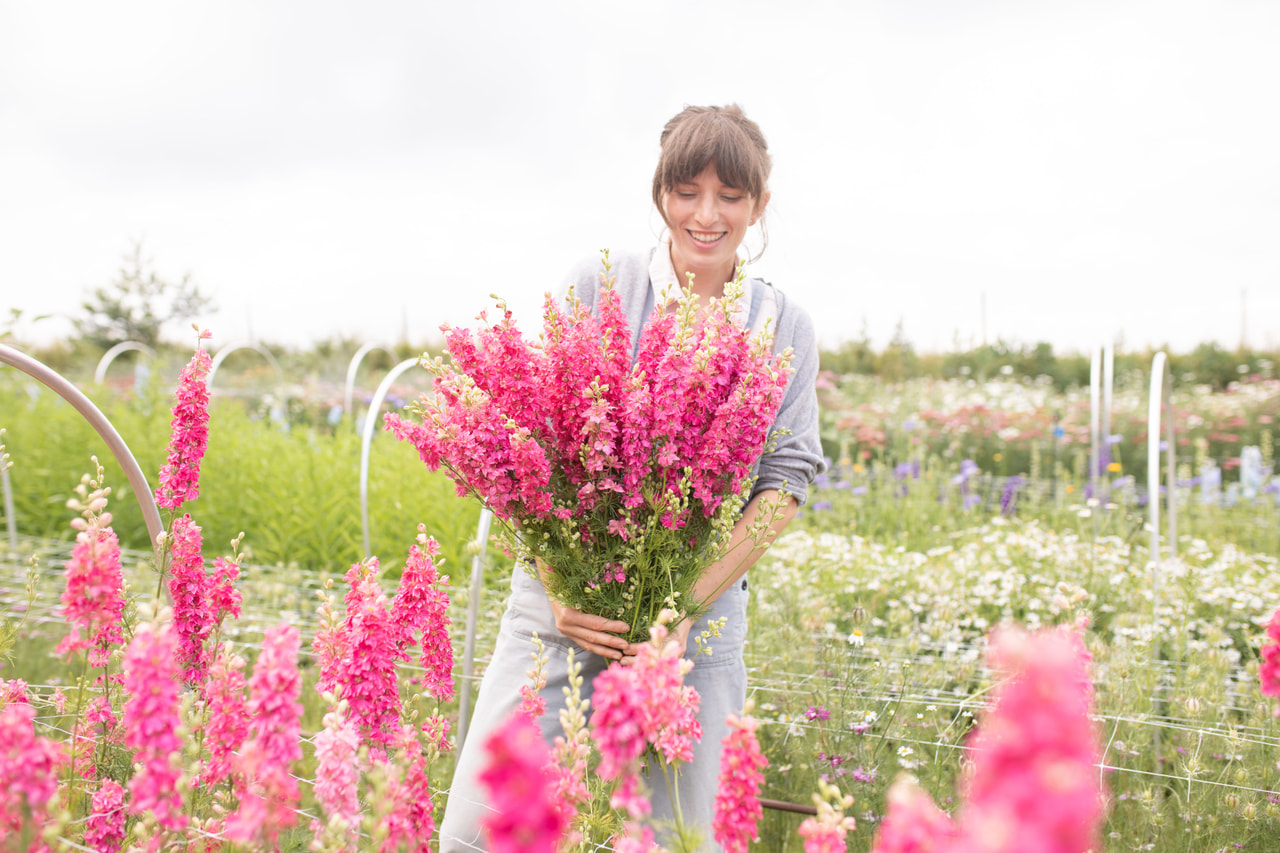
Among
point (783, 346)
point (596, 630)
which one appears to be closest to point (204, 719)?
point (596, 630)

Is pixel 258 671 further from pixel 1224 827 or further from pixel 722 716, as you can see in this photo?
pixel 1224 827

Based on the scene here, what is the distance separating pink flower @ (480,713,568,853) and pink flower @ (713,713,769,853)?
1.39ft

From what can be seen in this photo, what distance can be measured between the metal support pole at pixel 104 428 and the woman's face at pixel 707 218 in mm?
1413

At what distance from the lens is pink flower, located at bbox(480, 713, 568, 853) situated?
1.96 feet

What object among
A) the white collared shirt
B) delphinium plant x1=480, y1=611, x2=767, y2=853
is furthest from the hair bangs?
delphinium plant x1=480, y1=611, x2=767, y2=853

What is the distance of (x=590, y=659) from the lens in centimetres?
237

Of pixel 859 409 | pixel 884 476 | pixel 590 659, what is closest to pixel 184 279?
pixel 859 409

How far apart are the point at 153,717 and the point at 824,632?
9.47 ft

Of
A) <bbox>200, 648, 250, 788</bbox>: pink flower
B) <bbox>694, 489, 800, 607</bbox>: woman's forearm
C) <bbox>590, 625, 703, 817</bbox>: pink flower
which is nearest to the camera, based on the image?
<bbox>590, 625, 703, 817</bbox>: pink flower

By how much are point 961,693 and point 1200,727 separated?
0.74 meters

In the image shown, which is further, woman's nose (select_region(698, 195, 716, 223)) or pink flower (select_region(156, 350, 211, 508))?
woman's nose (select_region(698, 195, 716, 223))

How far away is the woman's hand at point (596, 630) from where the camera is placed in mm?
1719

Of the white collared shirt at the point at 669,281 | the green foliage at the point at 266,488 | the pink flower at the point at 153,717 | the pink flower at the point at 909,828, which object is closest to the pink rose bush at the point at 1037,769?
the pink flower at the point at 909,828

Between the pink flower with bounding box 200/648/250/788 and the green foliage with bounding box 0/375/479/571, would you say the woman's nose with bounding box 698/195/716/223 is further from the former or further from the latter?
the green foliage with bounding box 0/375/479/571
